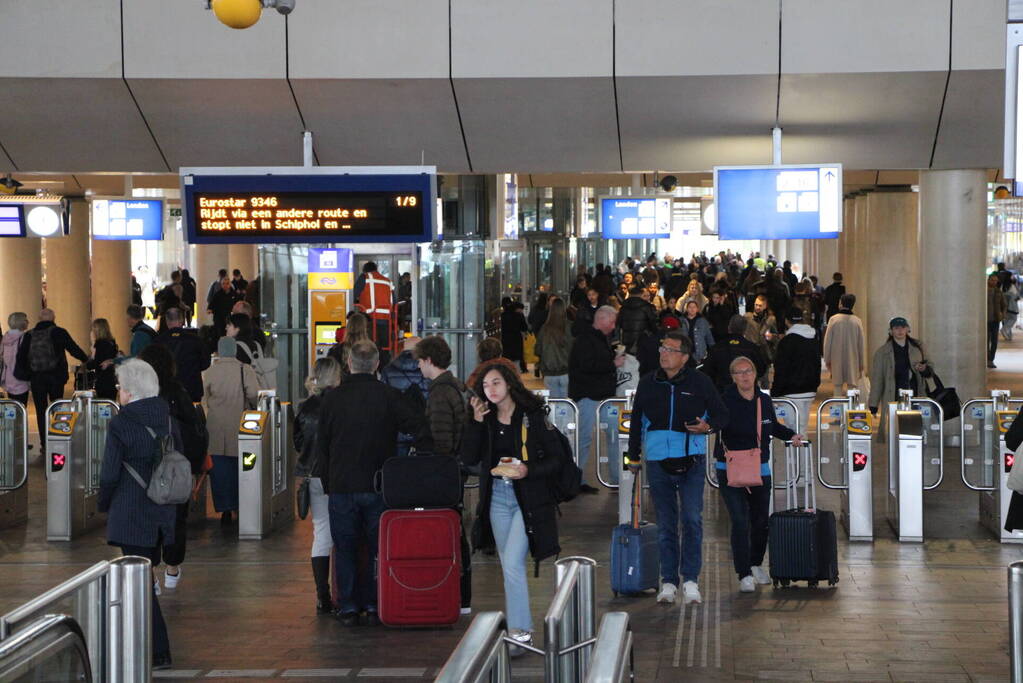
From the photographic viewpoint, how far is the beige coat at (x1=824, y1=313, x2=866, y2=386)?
17.3 meters

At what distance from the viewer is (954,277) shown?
14.8m

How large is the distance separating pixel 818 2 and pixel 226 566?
22.5 ft

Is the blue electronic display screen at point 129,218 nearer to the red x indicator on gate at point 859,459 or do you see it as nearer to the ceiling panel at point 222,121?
the ceiling panel at point 222,121

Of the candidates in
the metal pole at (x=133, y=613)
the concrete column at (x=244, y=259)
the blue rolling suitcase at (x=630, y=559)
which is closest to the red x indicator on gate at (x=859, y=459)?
the blue rolling suitcase at (x=630, y=559)

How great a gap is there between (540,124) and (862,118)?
297cm

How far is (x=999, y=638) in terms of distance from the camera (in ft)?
25.9

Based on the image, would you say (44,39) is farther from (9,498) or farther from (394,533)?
(394,533)

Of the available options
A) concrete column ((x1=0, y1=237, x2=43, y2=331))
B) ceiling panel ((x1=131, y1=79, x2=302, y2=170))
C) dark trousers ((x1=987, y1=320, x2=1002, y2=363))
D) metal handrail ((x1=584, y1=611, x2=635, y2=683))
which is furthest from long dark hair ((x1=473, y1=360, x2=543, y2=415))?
dark trousers ((x1=987, y1=320, x2=1002, y2=363))

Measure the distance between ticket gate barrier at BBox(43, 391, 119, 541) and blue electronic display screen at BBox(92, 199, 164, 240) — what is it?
9.80 metres

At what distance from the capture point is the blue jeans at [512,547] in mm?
7566

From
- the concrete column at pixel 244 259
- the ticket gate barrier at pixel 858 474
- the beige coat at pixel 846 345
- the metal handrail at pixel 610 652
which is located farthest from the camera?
the concrete column at pixel 244 259

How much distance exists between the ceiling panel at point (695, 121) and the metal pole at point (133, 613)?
7.96 meters

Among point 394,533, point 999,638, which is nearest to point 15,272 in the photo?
point 394,533

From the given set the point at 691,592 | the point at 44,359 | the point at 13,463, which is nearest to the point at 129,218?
the point at 44,359
